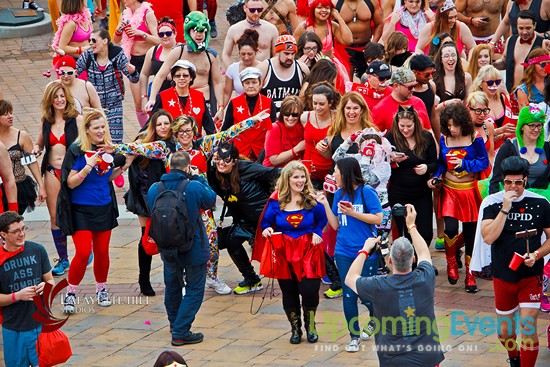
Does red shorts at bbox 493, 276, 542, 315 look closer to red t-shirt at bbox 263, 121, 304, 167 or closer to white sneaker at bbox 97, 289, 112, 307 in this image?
red t-shirt at bbox 263, 121, 304, 167

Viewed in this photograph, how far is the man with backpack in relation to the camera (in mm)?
10102

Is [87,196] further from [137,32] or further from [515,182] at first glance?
[137,32]

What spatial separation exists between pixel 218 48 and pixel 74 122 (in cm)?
789

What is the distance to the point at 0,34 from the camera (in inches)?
826

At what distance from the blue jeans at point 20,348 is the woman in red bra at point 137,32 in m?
6.29

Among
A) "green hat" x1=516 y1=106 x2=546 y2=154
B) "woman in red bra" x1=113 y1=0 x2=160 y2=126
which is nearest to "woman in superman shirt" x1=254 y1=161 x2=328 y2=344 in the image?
"green hat" x1=516 y1=106 x2=546 y2=154

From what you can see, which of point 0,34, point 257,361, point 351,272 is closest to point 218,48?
point 0,34

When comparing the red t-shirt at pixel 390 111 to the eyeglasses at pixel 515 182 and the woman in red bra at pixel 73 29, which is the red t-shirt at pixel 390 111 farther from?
the woman in red bra at pixel 73 29

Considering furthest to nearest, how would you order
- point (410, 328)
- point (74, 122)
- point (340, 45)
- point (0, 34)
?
point (0, 34), point (340, 45), point (74, 122), point (410, 328)

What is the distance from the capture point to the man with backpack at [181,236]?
1010 centimetres

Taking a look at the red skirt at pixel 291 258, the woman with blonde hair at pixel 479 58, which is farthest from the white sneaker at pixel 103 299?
the woman with blonde hair at pixel 479 58

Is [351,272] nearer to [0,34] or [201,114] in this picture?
[201,114]

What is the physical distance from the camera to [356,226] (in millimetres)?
10023

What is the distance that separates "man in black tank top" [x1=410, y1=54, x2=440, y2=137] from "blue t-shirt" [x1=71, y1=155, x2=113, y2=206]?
3220 millimetres
